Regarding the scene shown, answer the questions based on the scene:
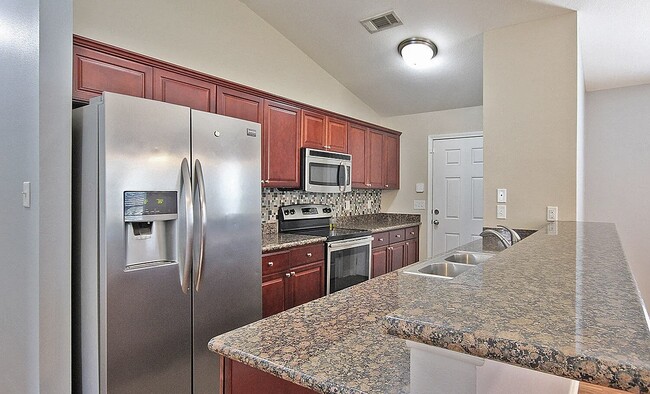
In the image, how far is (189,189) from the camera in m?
1.99

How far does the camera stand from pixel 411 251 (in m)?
4.66

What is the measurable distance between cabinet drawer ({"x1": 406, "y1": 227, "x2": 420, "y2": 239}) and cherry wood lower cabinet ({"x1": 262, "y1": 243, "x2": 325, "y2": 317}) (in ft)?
5.76

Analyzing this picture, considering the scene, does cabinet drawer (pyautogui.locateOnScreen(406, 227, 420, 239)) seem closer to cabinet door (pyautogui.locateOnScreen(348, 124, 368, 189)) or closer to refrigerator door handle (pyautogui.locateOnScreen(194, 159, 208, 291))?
cabinet door (pyautogui.locateOnScreen(348, 124, 368, 189))

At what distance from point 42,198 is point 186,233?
0.65 metres

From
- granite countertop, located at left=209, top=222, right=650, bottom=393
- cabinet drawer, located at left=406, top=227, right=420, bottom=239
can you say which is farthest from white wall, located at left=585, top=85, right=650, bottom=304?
granite countertop, located at left=209, top=222, right=650, bottom=393

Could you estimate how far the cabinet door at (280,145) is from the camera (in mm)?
3135

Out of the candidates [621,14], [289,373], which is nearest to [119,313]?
[289,373]

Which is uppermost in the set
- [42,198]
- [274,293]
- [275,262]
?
[42,198]

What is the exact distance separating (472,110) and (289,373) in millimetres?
4325

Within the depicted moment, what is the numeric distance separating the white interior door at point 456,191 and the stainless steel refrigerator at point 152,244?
310cm

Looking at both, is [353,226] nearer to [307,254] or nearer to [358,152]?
[358,152]

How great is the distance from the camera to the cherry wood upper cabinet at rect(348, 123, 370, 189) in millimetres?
4219

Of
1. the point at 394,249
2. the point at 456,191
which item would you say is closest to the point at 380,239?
the point at 394,249

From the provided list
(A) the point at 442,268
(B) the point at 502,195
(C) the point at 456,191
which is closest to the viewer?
(A) the point at 442,268
